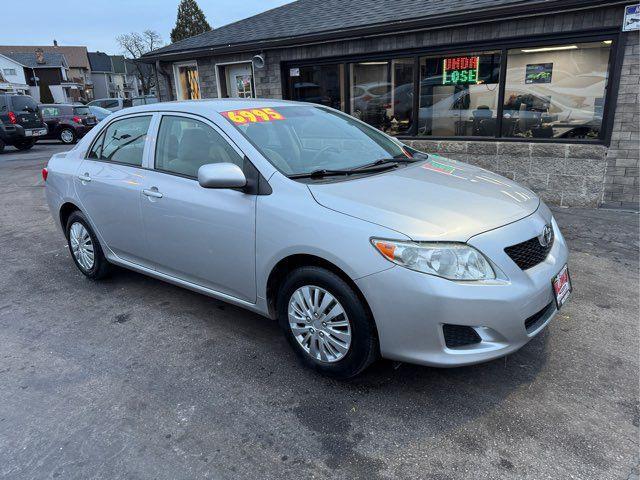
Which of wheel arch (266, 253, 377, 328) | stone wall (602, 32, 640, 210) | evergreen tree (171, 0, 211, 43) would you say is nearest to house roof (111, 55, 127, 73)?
evergreen tree (171, 0, 211, 43)

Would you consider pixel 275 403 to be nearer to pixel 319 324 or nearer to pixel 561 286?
pixel 319 324

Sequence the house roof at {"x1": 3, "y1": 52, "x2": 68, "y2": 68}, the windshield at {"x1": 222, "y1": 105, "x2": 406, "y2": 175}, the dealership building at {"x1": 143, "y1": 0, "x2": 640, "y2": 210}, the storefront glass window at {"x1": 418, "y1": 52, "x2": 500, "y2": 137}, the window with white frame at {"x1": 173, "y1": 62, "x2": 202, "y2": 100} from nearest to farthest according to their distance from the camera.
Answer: the windshield at {"x1": 222, "y1": 105, "x2": 406, "y2": 175}, the dealership building at {"x1": 143, "y1": 0, "x2": 640, "y2": 210}, the storefront glass window at {"x1": 418, "y1": 52, "x2": 500, "y2": 137}, the window with white frame at {"x1": 173, "y1": 62, "x2": 202, "y2": 100}, the house roof at {"x1": 3, "y1": 52, "x2": 68, "y2": 68}

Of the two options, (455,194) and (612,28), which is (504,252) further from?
(612,28)

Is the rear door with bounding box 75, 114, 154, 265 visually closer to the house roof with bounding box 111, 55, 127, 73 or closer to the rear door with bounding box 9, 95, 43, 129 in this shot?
the rear door with bounding box 9, 95, 43, 129

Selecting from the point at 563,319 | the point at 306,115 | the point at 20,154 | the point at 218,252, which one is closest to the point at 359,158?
the point at 306,115

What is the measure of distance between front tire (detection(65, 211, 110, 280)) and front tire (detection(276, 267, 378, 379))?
230 centimetres

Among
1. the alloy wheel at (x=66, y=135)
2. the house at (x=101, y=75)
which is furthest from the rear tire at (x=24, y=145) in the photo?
the house at (x=101, y=75)

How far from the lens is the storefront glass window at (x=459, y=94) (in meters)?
7.34

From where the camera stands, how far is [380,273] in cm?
242

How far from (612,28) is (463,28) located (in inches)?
78.1

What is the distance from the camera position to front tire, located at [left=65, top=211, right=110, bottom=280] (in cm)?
437

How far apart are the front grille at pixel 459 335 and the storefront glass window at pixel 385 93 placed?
643cm

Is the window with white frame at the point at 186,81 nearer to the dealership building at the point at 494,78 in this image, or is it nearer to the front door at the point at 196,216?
the dealership building at the point at 494,78

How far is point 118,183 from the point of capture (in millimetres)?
3875
